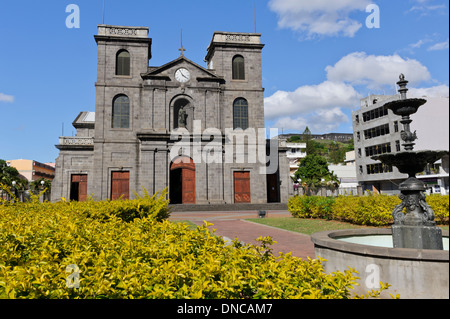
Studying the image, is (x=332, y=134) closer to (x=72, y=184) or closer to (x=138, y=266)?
(x=72, y=184)

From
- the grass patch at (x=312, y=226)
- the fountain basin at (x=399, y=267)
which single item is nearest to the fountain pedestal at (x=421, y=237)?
the fountain basin at (x=399, y=267)

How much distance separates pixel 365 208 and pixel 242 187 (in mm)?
17200

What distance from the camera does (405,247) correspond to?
246 inches

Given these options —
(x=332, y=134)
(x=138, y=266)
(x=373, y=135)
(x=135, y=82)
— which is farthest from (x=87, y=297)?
(x=332, y=134)

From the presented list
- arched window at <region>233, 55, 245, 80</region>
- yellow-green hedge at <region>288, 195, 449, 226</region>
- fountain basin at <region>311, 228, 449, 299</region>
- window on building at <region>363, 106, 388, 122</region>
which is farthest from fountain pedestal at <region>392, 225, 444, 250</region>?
window on building at <region>363, 106, 388, 122</region>

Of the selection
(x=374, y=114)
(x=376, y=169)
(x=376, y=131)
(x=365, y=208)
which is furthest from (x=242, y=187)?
(x=374, y=114)

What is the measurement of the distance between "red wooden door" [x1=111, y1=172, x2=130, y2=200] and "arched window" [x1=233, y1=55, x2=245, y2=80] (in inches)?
613

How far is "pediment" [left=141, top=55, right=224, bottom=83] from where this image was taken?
102 ft

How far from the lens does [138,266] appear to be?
9.78 ft

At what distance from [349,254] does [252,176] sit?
26.1 meters

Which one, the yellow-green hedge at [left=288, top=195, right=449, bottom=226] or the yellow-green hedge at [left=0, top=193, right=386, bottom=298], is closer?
the yellow-green hedge at [left=0, top=193, right=386, bottom=298]

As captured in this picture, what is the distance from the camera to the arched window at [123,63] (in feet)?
104

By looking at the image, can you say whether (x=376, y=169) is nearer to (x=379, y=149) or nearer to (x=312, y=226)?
(x=379, y=149)

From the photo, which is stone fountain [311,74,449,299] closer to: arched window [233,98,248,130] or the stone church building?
the stone church building
